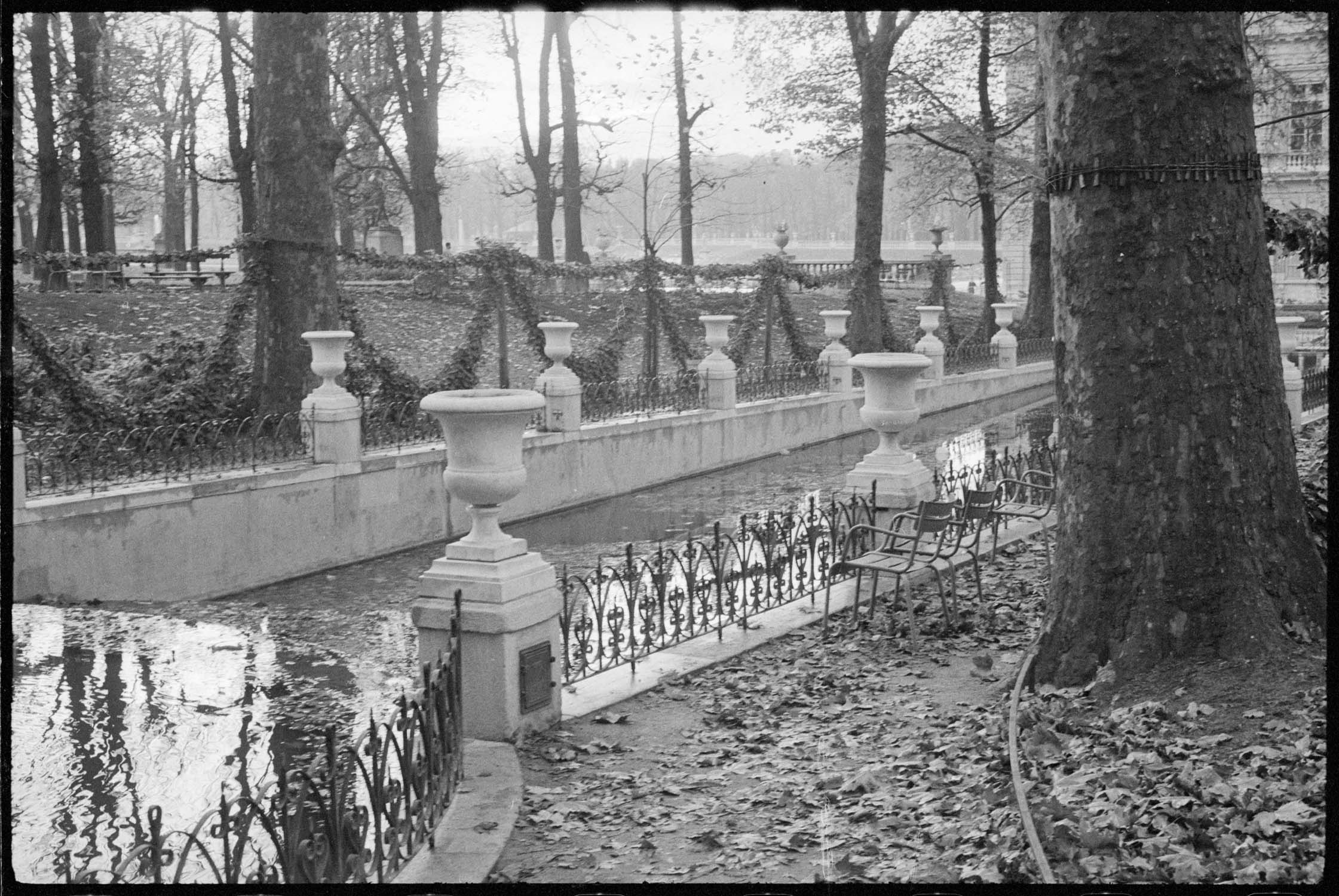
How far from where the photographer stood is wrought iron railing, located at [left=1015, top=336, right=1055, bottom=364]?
29359 mm

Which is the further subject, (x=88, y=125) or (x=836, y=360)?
(x=88, y=125)

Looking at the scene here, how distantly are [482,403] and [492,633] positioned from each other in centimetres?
115

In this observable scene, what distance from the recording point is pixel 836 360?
22328 millimetres

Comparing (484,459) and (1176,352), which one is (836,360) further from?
(1176,352)

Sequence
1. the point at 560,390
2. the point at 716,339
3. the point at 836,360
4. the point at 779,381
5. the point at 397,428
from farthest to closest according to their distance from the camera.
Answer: the point at 836,360 < the point at 779,381 < the point at 716,339 < the point at 560,390 < the point at 397,428

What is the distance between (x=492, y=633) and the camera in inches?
254

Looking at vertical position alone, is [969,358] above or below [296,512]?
above

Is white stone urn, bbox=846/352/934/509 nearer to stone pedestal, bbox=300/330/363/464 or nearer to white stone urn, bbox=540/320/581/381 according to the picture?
stone pedestal, bbox=300/330/363/464

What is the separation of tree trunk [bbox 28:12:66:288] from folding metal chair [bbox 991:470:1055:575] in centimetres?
1752

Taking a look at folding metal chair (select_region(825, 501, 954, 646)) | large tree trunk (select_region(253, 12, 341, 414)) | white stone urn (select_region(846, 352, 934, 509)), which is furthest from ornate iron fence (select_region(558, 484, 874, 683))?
large tree trunk (select_region(253, 12, 341, 414))

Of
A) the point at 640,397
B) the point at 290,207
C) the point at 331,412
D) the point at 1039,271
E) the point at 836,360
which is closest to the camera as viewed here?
the point at 331,412

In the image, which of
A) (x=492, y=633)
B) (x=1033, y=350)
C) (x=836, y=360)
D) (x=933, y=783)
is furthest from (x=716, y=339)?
(x=933, y=783)

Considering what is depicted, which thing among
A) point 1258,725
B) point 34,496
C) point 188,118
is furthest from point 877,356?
point 188,118

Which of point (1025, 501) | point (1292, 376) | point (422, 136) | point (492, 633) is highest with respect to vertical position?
point (422, 136)
